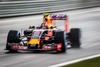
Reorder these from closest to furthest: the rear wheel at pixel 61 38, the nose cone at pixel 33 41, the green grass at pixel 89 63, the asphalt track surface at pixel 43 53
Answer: the green grass at pixel 89 63 → the asphalt track surface at pixel 43 53 → the nose cone at pixel 33 41 → the rear wheel at pixel 61 38

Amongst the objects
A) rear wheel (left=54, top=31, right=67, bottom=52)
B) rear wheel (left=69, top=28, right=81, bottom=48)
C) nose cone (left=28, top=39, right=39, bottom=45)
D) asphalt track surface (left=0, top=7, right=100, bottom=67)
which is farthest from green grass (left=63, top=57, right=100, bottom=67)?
rear wheel (left=69, top=28, right=81, bottom=48)

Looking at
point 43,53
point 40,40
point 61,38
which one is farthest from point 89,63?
point 40,40

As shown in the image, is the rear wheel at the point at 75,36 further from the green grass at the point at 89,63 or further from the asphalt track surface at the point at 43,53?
the green grass at the point at 89,63

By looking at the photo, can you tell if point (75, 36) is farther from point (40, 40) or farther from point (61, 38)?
point (40, 40)

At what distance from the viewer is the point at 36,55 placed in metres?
11.4

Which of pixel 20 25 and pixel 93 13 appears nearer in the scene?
pixel 20 25

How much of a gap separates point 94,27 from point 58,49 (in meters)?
8.06

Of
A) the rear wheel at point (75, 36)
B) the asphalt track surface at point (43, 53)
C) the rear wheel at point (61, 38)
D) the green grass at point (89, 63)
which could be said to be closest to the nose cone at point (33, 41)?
the asphalt track surface at point (43, 53)

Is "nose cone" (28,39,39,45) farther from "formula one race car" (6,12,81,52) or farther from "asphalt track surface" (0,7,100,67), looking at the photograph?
"asphalt track surface" (0,7,100,67)

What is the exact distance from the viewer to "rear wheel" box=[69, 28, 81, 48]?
42.0 ft

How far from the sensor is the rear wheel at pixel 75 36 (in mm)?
12805

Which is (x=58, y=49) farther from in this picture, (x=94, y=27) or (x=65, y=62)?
(x=94, y=27)

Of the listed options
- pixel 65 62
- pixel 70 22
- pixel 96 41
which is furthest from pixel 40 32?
pixel 70 22

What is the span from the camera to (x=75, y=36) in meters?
12.9
